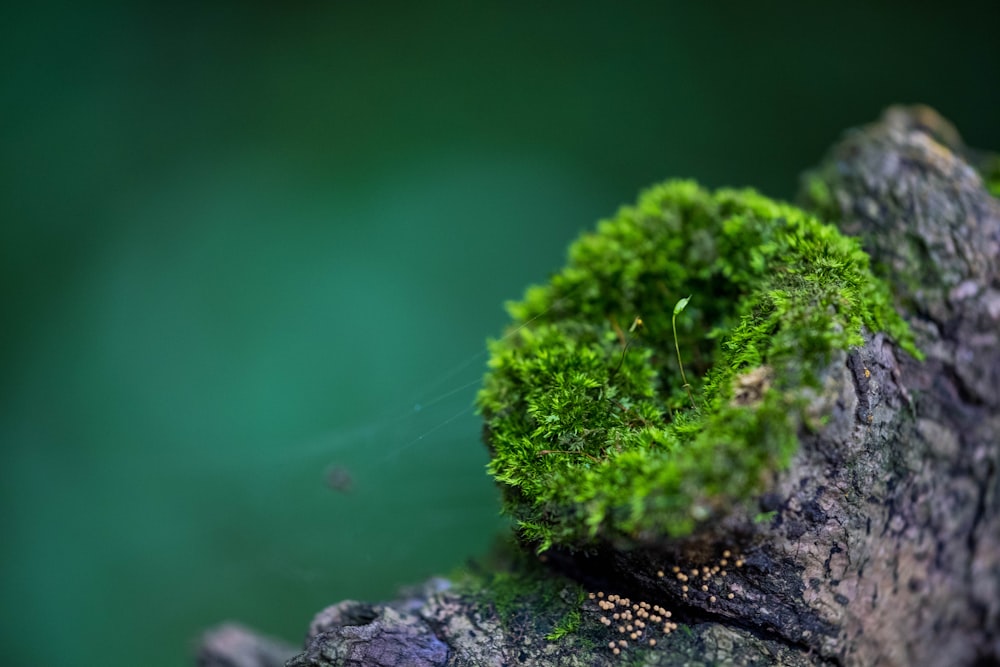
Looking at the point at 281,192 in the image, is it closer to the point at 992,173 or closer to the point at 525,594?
the point at 525,594

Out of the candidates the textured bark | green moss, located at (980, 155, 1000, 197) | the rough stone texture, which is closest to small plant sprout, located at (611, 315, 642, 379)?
the textured bark

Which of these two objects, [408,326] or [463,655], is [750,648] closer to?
[463,655]

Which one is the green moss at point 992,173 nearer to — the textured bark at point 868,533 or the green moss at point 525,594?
the textured bark at point 868,533

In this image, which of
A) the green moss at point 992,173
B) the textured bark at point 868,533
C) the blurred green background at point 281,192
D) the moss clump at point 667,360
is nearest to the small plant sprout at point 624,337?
the moss clump at point 667,360

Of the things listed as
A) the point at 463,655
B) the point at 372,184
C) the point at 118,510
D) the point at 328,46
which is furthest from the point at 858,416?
the point at 328,46

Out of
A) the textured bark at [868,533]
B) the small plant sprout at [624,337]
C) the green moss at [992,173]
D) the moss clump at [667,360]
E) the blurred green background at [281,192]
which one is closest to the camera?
the moss clump at [667,360]

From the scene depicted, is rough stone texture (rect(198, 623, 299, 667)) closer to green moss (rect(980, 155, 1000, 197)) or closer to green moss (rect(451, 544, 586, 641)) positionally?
green moss (rect(451, 544, 586, 641))
